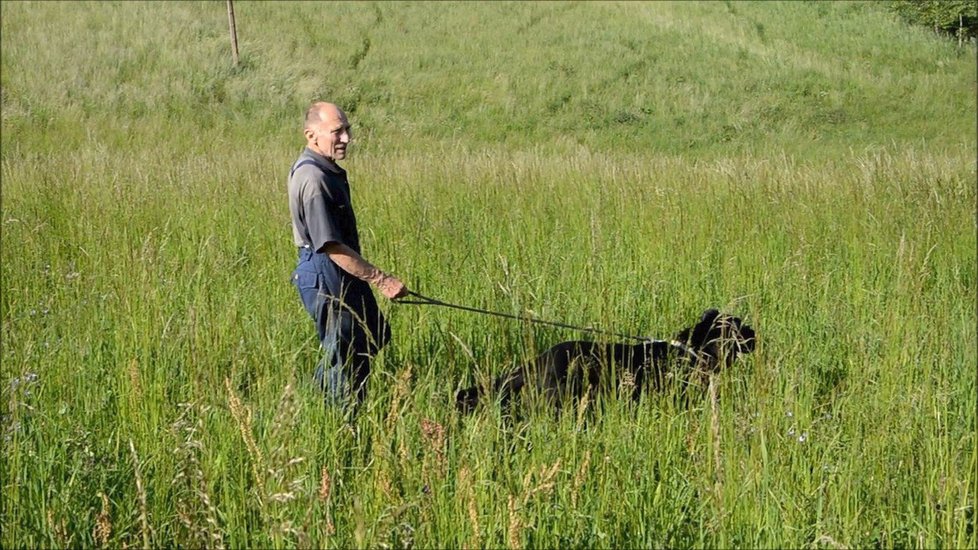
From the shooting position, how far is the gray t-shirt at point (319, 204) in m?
3.88

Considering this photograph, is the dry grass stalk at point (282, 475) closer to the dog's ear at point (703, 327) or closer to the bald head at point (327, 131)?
the bald head at point (327, 131)

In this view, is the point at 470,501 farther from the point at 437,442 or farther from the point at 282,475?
the point at 282,475

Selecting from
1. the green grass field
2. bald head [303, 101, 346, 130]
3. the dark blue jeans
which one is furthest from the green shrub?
the dark blue jeans

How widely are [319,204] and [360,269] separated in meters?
0.31

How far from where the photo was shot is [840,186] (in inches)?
284

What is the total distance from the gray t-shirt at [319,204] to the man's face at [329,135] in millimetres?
34

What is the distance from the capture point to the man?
3895mm

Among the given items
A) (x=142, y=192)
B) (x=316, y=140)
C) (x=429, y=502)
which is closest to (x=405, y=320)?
(x=316, y=140)

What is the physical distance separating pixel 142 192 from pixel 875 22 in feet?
85.8

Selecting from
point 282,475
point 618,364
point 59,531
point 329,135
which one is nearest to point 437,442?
point 282,475

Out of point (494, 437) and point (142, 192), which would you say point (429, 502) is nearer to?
point (494, 437)

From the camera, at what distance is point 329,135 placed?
4.02 m

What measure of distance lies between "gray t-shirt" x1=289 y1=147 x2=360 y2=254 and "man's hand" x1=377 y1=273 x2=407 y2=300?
23cm

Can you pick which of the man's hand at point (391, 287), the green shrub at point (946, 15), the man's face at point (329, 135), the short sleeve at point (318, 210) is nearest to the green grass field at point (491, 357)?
the man's hand at point (391, 287)
